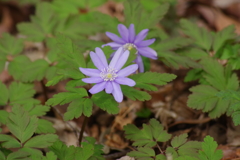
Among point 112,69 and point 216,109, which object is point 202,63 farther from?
point 112,69

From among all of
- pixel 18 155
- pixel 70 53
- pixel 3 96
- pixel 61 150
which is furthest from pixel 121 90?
pixel 3 96

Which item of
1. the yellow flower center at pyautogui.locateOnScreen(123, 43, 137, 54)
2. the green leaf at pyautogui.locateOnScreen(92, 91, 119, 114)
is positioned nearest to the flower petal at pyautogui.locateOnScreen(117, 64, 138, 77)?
the green leaf at pyautogui.locateOnScreen(92, 91, 119, 114)

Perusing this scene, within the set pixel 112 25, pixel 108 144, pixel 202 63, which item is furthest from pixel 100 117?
pixel 202 63

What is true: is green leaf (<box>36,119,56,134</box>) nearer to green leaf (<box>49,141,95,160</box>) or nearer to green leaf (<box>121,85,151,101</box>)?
green leaf (<box>49,141,95,160</box>)

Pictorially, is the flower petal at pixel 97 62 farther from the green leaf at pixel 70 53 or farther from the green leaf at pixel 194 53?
the green leaf at pixel 194 53

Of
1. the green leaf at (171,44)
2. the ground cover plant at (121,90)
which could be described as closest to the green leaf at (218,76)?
the ground cover plant at (121,90)
